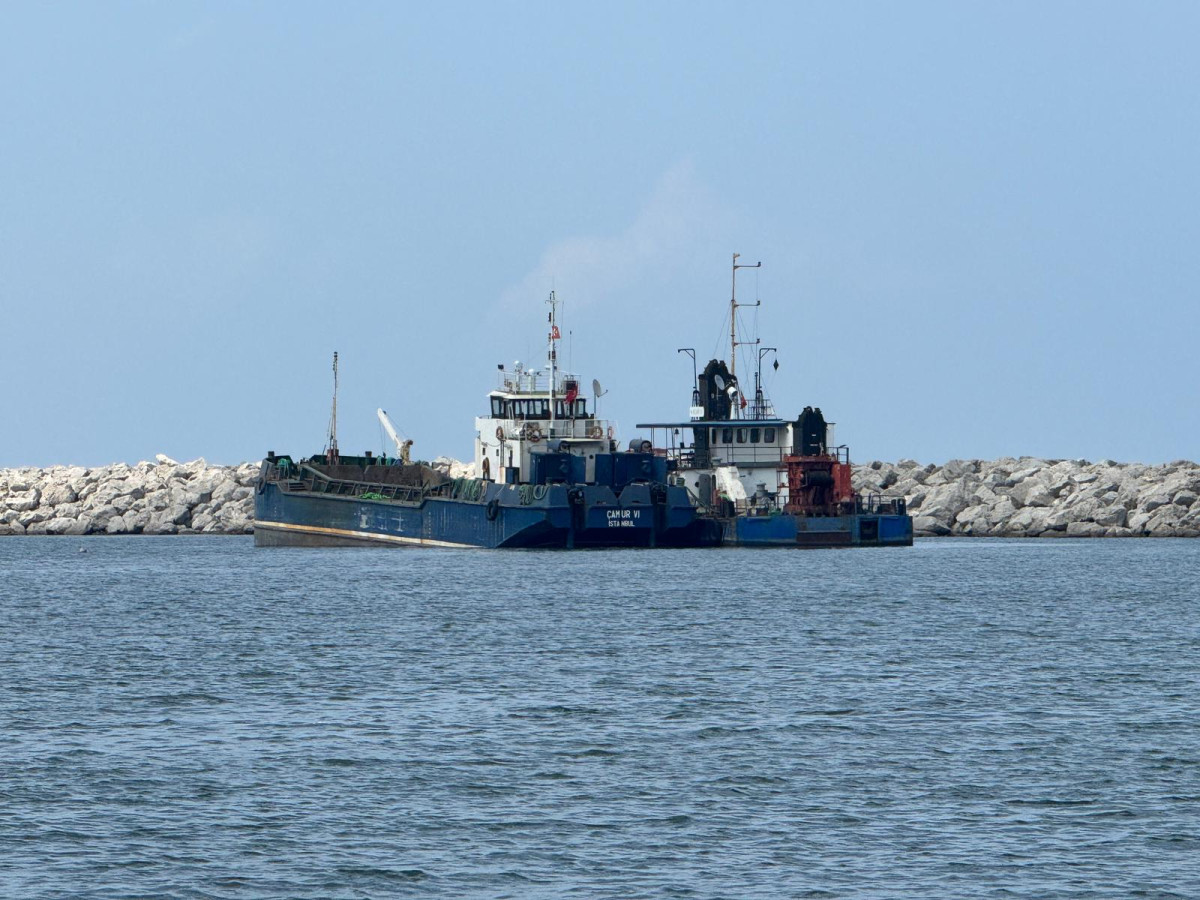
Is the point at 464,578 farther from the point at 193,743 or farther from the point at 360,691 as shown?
the point at 193,743

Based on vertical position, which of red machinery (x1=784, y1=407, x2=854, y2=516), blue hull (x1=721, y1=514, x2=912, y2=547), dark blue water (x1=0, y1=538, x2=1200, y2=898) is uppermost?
red machinery (x1=784, y1=407, x2=854, y2=516)

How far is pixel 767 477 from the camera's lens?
77.9m

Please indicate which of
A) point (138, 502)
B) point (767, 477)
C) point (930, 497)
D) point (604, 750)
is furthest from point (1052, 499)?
point (604, 750)

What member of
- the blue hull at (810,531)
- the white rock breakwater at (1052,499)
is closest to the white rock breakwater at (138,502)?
the white rock breakwater at (1052,499)

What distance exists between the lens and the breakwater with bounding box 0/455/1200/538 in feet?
324

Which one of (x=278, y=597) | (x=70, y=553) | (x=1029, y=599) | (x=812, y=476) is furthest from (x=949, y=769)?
(x=70, y=553)

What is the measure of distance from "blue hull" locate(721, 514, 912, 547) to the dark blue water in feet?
67.8

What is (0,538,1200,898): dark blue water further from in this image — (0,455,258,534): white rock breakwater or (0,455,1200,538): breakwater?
(0,455,258,534): white rock breakwater

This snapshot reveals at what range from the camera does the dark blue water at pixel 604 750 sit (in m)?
18.5

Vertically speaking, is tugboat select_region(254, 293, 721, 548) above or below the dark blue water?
above

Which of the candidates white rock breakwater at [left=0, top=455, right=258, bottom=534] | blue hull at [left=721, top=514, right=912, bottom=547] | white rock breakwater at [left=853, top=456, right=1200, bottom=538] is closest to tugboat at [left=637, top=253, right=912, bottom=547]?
blue hull at [left=721, top=514, right=912, bottom=547]

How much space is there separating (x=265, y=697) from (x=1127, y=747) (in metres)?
13.8

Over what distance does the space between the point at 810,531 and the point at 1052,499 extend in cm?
3472

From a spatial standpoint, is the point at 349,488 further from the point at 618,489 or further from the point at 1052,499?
the point at 1052,499
